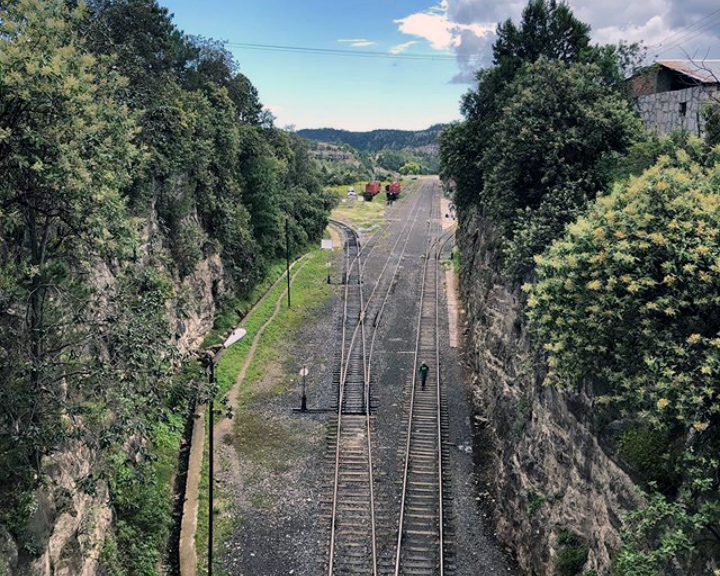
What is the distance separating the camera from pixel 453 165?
32.9 m

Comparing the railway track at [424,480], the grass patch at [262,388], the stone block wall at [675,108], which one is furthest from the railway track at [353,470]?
the stone block wall at [675,108]

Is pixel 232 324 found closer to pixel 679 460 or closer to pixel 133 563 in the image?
pixel 133 563

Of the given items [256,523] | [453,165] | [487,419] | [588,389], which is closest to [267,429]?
[256,523]

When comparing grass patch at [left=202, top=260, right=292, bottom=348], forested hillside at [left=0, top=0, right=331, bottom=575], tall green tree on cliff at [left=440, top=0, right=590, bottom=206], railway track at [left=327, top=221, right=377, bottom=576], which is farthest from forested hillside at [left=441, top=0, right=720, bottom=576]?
grass patch at [left=202, top=260, right=292, bottom=348]

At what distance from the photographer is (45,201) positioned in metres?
12.1

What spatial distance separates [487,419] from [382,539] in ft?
28.3

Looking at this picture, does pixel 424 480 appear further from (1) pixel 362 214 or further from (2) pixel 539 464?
(1) pixel 362 214

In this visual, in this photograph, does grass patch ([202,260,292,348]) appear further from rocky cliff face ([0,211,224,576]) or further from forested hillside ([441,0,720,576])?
forested hillside ([441,0,720,576])

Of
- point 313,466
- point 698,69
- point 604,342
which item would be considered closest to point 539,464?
point 604,342

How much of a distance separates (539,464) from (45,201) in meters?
15.6

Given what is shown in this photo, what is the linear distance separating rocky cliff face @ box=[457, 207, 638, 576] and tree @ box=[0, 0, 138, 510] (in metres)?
12.5

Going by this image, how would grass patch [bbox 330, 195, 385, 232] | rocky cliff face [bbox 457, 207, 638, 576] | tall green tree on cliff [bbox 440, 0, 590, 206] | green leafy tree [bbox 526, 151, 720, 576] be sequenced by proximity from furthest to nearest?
1. grass patch [bbox 330, 195, 385, 232]
2. tall green tree on cliff [bbox 440, 0, 590, 206]
3. rocky cliff face [bbox 457, 207, 638, 576]
4. green leafy tree [bbox 526, 151, 720, 576]

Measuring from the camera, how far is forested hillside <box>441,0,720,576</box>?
10.6 m

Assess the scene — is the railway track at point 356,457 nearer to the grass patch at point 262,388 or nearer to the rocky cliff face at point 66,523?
the grass patch at point 262,388
